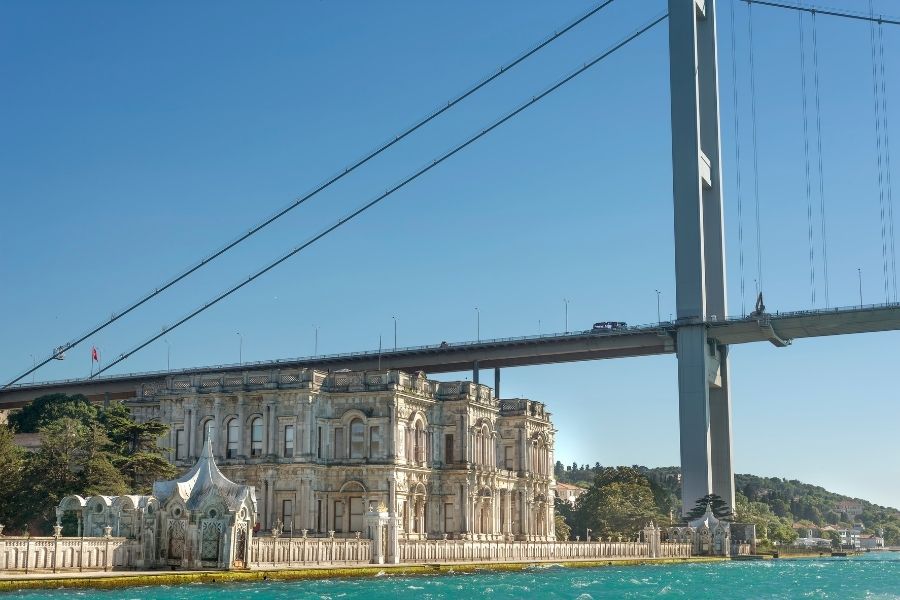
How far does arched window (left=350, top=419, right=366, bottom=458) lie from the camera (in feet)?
264

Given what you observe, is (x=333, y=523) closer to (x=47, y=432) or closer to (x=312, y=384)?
(x=312, y=384)

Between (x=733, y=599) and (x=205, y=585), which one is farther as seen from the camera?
(x=733, y=599)

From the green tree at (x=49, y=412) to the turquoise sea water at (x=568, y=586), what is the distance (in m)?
49.6

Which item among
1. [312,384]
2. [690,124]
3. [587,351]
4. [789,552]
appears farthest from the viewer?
[789,552]

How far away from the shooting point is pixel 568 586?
60.9 metres

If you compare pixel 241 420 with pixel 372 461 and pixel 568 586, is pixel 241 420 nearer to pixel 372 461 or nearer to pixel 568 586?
pixel 372 461

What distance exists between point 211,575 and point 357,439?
93.6 feet

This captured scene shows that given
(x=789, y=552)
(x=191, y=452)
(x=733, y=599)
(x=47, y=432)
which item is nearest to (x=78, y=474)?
(x=47, y=432)

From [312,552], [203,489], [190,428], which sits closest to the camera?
[203,489]

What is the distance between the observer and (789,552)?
12912 centimetres

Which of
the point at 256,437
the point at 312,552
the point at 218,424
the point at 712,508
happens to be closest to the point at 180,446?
the point at 218,424

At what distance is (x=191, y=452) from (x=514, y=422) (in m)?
24.6

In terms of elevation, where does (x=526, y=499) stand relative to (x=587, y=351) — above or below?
below

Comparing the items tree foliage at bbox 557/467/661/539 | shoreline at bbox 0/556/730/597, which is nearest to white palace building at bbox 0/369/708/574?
shoreline at bbox 0/556/730/597
